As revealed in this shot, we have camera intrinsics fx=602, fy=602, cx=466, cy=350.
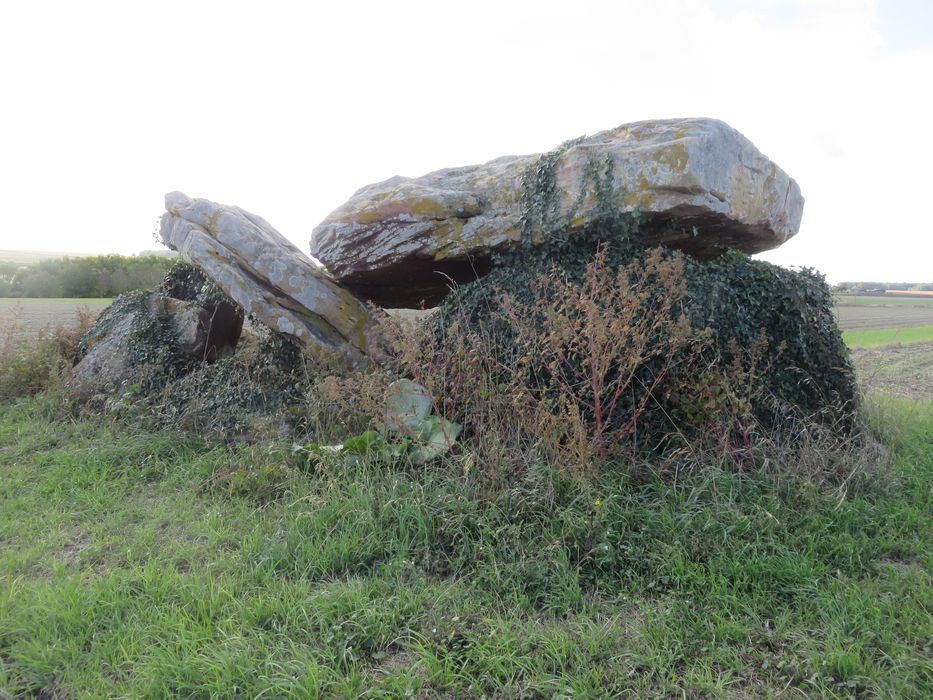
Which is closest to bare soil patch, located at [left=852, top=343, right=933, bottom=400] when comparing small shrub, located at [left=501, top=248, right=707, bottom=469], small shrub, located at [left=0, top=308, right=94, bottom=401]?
small shrub, located at [left=501, top=248, right=707, bottom=469]

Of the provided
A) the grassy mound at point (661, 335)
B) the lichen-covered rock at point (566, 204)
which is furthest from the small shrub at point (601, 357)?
the lichen-covered rock at point (566, 204)

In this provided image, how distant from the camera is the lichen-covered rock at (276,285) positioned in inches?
265

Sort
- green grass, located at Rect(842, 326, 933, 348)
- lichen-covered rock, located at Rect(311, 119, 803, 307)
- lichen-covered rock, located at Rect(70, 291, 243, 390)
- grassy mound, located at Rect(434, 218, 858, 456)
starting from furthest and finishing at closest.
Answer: green grass, located at Rect(842, 326, 933, 348), lichen-covered rock, located at Rect(70, 291, 243, 390), lichen-covered rock, located at Rect(311, 119, 803, 307), grassy mound, located at Rect(434, 218, 858, 456)

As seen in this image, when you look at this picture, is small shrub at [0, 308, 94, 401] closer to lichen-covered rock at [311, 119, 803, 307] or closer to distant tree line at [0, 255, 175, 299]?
lichen-covered rock at [311, 119, 803, 307]

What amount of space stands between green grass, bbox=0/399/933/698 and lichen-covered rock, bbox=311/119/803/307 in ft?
8.59

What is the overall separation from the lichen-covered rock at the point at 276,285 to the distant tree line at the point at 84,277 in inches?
531

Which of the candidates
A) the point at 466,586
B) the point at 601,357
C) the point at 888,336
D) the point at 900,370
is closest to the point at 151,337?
the point at 601,357

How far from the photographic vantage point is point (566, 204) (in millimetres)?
5969

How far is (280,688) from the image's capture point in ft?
8.63

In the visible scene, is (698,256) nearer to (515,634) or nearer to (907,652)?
(907,652)

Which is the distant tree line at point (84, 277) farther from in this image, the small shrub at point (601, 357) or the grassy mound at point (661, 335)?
the small shrub at point (601, 357)

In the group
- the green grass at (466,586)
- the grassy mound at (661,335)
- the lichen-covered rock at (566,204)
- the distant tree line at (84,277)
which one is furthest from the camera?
the distant tree line at (84,277)

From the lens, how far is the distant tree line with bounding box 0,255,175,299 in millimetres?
19391

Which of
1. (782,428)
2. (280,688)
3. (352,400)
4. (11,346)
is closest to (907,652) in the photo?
(782,428)
